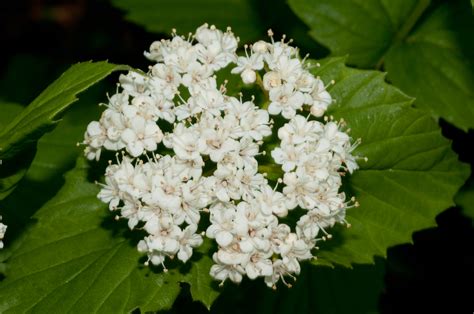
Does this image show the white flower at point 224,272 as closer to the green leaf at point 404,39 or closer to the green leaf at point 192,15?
the green leaf at point 404,39

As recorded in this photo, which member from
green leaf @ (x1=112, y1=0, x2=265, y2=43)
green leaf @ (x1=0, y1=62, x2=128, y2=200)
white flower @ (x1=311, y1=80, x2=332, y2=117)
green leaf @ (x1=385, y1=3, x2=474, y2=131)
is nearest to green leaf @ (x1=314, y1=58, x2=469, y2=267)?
white flower @ (x1=311, y1=80, x2=332, y2=117)

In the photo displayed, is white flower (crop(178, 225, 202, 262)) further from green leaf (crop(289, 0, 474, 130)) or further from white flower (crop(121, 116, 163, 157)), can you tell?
green leaf (crop(289, 0, 474, 130))

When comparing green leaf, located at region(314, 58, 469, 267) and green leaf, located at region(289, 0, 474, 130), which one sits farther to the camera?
green leaf, located at region(289, 0, 474, 130)

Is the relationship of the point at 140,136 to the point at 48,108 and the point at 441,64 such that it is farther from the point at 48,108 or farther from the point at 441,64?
the point at 441,64

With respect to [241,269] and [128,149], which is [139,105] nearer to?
[128,149]

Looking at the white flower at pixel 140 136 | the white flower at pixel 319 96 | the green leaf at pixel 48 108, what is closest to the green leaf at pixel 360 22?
the white flower at pixel 319 96

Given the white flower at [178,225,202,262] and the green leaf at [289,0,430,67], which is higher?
the green leaf at [289,0,430,67]

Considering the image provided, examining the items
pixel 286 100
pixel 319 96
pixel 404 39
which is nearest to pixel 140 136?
pixel 286 100
